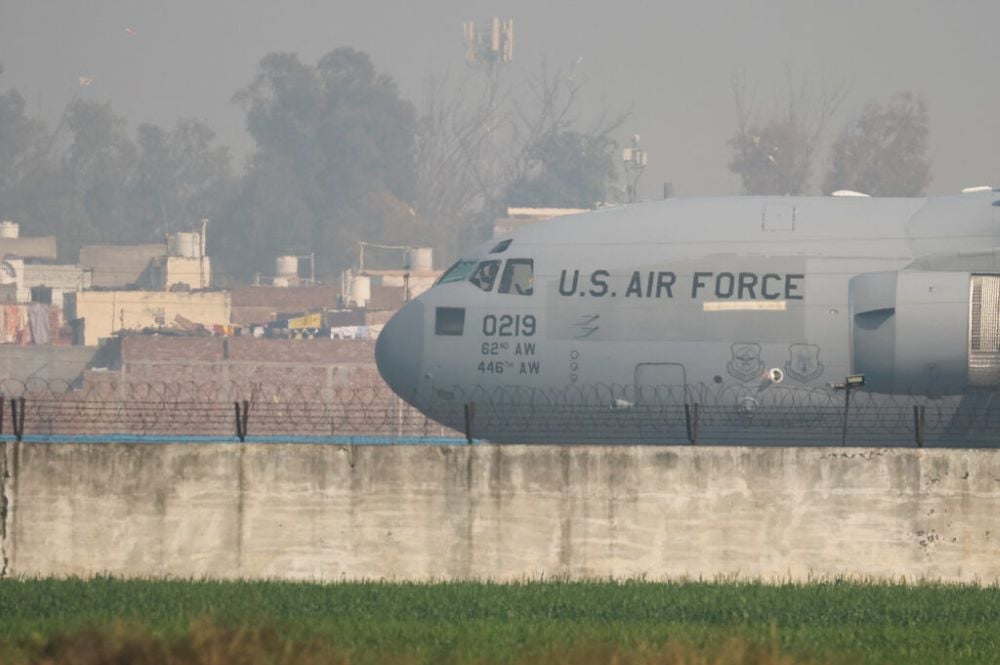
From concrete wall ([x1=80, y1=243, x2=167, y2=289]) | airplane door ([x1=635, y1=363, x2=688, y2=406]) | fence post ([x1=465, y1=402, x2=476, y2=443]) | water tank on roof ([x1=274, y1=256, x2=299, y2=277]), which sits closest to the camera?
fence post ([x1=465, y1=402, x2=476, y2=443])

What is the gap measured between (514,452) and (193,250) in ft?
435

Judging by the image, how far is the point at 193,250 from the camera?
6142 inches

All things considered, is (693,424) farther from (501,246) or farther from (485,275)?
(501,246)

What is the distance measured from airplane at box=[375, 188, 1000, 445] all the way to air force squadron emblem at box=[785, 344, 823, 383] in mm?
21

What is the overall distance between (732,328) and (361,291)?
110 meters

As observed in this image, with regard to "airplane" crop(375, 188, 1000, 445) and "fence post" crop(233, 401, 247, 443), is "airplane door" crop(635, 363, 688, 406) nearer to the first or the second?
"airplane" crop(375, 188, 1000, 445)

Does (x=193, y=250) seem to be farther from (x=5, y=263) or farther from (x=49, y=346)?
(x=49, y=346)

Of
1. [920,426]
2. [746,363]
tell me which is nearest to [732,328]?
[746,363]

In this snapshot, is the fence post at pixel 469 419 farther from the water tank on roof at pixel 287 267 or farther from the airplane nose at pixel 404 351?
the water tank on roof at pixel 287 267

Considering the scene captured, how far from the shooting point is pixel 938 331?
95.5 ft

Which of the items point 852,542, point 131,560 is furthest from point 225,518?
point 852,542

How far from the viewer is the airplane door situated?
30078 mm

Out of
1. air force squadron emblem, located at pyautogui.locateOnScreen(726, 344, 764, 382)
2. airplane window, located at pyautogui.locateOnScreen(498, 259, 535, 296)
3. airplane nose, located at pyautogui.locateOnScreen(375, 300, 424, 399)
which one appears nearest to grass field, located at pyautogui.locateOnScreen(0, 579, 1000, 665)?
air force squadron emblem, located at pyautogui.locateOnScreen(726, 344, 764, 382)

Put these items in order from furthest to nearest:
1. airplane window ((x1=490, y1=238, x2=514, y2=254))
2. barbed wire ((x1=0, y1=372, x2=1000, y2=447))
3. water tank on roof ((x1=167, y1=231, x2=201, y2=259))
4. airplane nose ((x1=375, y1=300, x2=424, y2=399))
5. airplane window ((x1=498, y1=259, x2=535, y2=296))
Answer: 1. water tank on roof ((x1=167, y1=231, x2=201, y2=259))
2. airplane window ((x1=490, y1=238, x2=514, y2=254))
3. airplane nose ((x1=375, y1=300, x2=424, y2=399))
4. airplane window ((x1=498, y1=259, x2=535, y2=296))
5. barbed wire ((x1=0, y1=372, x2=1000, y2=447))
